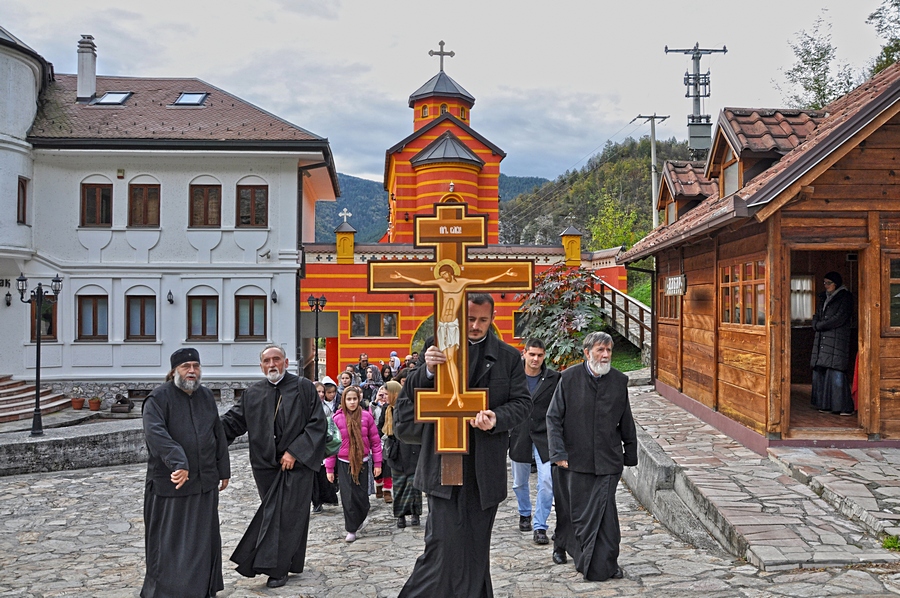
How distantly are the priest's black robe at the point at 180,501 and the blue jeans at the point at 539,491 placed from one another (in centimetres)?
298

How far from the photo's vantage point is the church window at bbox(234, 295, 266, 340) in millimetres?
20547

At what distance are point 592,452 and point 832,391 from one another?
5711 millimetres

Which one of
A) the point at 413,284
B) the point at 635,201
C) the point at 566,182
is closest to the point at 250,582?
the point at 413,284

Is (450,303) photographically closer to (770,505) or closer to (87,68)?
(770,505)

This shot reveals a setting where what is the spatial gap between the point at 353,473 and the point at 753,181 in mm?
6741

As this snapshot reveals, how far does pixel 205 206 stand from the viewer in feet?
67.3

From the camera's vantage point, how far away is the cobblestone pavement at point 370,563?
5672mm

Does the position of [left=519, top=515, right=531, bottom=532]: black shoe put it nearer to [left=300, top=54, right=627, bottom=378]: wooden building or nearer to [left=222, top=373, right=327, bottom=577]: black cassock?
[left=222, top=373, right=327, bottom=577]: black cassock

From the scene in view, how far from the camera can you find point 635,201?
73.9m

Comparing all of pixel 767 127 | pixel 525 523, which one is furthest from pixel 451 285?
pixel 767 127

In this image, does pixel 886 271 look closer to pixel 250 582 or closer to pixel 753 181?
pixel 753 181

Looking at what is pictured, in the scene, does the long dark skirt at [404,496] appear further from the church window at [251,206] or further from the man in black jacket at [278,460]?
the church window at [251,206]

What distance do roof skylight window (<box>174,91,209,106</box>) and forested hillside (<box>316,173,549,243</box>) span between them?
110m

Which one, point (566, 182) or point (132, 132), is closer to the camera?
point (132, 132)
